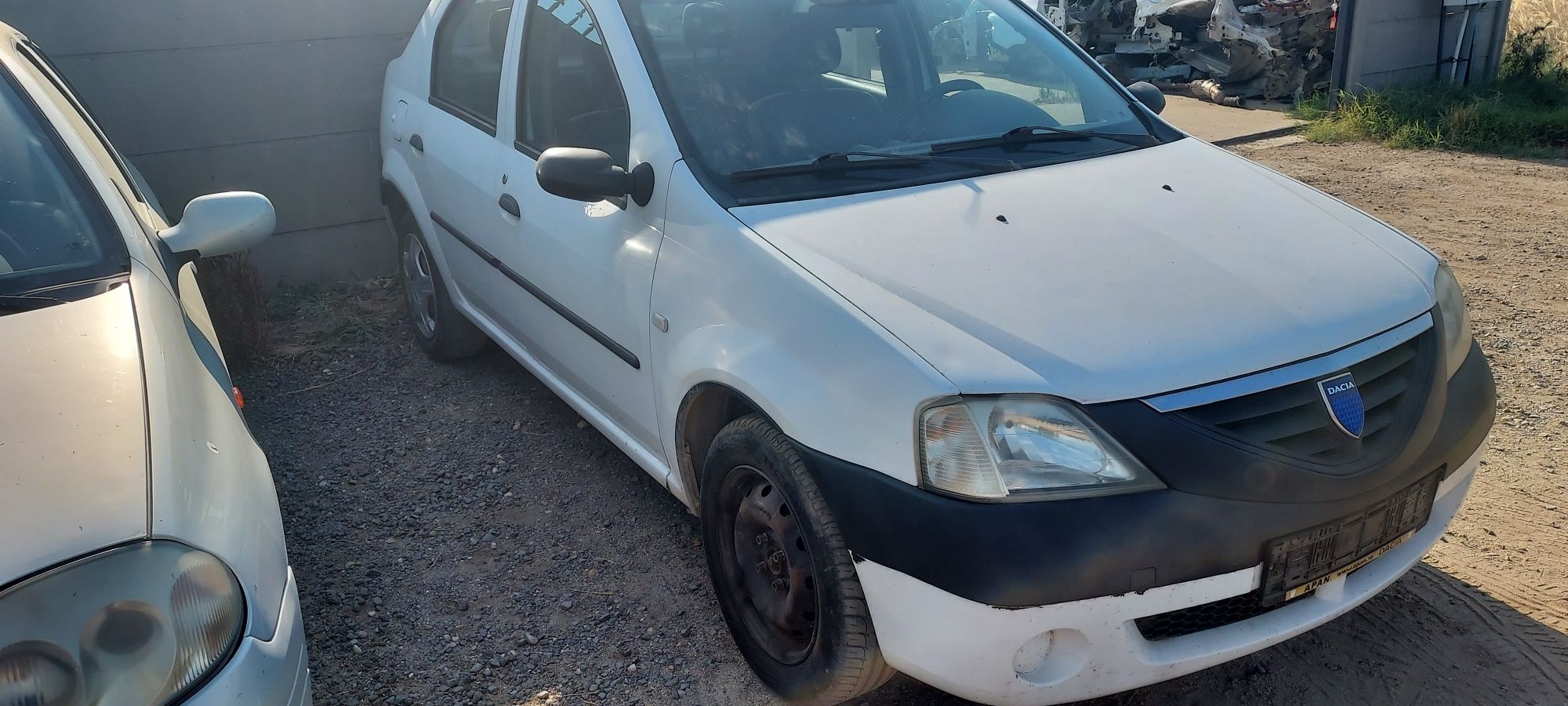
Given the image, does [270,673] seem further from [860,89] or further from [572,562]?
[860,89]

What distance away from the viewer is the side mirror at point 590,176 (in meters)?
2.73

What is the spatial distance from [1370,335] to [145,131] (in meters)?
5.36

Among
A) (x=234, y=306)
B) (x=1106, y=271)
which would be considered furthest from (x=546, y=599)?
(x=234, y=306)

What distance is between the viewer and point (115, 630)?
5.36 ft

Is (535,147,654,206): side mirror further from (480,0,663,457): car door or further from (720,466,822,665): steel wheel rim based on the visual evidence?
(720,466,822,665): steel wheel rim

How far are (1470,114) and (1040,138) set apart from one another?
6.97 metres

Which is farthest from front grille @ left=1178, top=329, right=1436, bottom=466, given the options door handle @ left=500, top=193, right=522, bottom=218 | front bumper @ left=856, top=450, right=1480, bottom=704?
door handle @ left=500, top=193, right=522, bottom=218

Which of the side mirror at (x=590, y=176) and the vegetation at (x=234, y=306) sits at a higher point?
the side mirror at (x=590, y=176)

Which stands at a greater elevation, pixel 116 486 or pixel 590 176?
pixel 590 176

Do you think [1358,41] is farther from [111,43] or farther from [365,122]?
[111,43]

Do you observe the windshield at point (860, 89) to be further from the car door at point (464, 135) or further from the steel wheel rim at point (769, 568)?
the car door at point (464, 135)

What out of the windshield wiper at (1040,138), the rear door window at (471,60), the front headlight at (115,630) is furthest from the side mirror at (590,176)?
the front headlight at (115,630)

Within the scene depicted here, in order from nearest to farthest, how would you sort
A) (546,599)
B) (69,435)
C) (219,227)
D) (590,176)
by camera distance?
(69,435), (590,176), (219,227), (546,599)

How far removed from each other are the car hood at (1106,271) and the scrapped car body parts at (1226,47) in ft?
27.1
